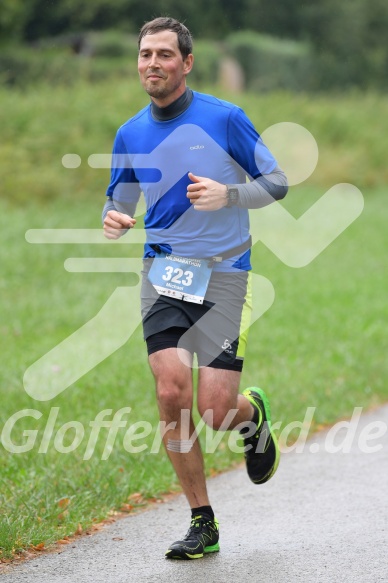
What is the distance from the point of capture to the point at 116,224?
219 inches

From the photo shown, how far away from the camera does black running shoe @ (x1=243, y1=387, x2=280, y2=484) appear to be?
6098mm

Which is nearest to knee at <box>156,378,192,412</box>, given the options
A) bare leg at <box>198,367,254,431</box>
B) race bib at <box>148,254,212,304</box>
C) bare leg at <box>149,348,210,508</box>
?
bare leg at <box>149,348,210,508</box>

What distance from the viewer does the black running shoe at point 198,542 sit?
17.5ft

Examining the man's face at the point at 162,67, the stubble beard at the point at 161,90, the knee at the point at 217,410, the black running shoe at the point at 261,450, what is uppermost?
the man's face at the point at 162,67

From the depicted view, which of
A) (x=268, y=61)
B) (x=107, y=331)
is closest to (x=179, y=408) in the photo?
(x=107, y=331)

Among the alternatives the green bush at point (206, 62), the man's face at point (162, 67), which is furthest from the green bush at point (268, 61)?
the man's face at point (162, 67)

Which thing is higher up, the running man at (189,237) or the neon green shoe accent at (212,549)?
the running man at (189,237)

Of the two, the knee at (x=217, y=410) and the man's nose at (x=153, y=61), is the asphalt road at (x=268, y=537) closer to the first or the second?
the knee at (x=217, y=410)

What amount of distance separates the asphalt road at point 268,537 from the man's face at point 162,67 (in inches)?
84.0

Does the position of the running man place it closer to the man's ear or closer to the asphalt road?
the man's ear

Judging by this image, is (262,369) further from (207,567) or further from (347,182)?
(347,182)

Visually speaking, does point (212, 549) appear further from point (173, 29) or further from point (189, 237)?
point (173, 29)

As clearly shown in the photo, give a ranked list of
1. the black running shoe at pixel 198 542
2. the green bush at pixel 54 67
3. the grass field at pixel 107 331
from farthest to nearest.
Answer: the green bush at pixel 54 67 < the grass field at pixel 107 331 < the black running shoe at pixel 198 542

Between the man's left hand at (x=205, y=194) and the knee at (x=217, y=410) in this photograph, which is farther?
the knee at (x=217, y=410)
